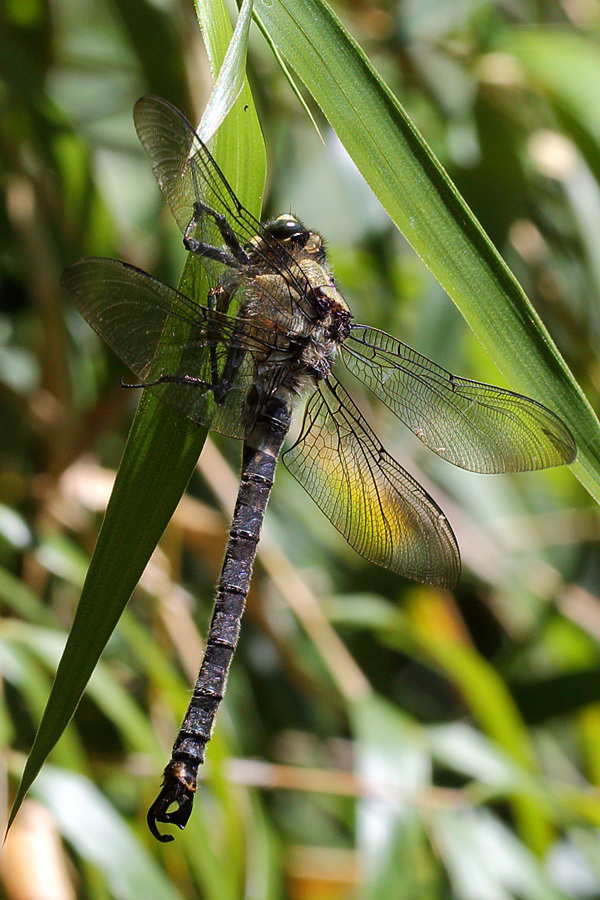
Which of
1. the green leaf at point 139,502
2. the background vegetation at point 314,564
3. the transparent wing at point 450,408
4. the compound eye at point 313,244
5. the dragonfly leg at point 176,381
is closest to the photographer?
the green leaf at point 139,502

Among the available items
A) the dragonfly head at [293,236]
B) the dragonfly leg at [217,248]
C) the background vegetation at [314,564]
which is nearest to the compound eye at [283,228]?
the dragonfly head at [293,236]

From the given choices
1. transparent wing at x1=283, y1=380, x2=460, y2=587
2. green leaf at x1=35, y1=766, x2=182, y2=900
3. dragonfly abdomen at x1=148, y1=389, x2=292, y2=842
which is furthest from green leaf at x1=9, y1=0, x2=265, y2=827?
green leaf at x1=35, y1=766, x2=182, y2=900

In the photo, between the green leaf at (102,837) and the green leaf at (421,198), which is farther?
the green leaf at (102,837)

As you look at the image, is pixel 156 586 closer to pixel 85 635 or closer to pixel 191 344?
pixel 191 344

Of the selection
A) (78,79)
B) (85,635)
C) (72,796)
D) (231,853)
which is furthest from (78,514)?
(78,79)

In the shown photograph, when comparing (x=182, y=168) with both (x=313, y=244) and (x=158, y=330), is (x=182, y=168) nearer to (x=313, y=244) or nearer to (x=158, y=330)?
(x=158, y=330)

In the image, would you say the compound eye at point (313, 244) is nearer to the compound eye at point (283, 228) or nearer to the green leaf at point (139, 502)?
the compound eye at point (283, 228)

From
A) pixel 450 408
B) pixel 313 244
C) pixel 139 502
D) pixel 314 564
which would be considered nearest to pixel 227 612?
pixel 139 502

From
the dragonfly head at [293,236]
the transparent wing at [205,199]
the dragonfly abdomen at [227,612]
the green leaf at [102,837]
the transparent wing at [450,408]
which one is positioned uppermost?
the dragonfly head at [293,236]
